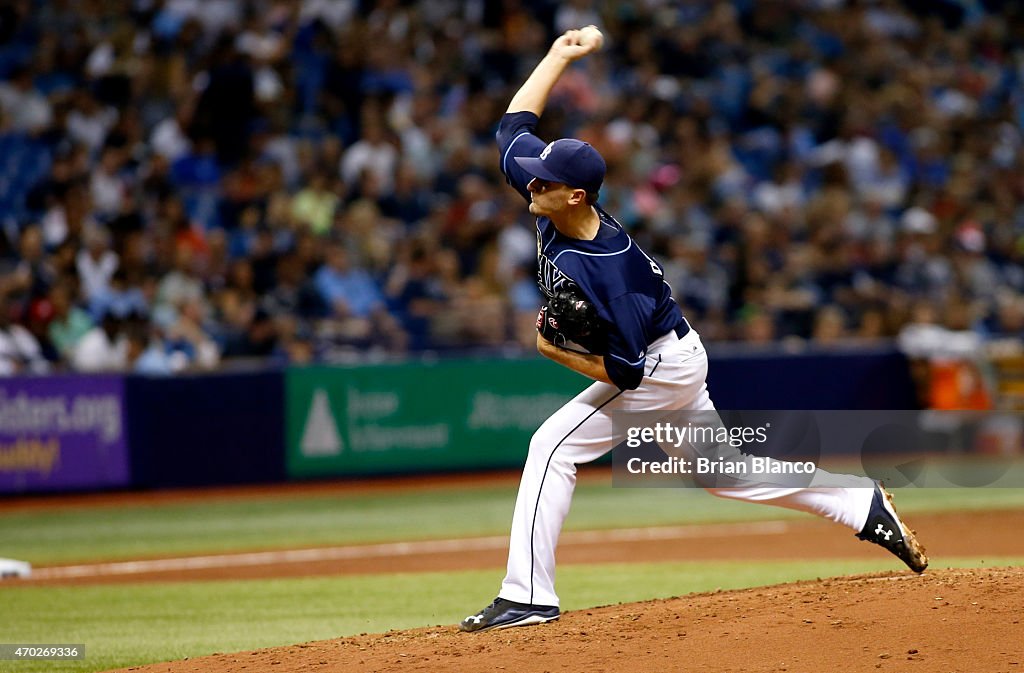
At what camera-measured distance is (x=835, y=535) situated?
441 inches

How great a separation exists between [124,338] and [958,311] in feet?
31.5

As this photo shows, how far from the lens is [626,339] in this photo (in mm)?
5461

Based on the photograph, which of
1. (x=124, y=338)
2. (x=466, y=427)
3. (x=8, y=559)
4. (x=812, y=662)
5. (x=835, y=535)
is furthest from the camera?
(x=466, y=427)

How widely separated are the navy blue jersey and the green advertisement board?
28.0 ft

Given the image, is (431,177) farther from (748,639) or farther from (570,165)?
(748,639)

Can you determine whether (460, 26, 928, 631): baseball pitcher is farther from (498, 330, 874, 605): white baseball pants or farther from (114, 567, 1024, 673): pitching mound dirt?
(114, 567, 1024, 673): pitching mound dirt

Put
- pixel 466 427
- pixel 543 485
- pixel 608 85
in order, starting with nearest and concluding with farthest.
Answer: pixel 543 485
pixel 466 427
pixel 608 85

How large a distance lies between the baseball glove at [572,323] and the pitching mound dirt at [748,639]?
1148 mm

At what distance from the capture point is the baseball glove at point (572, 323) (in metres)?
5.41

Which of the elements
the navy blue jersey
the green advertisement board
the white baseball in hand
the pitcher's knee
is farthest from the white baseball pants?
the green advertisement board

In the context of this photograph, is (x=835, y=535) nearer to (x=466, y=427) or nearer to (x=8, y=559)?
(x=466, y=427)

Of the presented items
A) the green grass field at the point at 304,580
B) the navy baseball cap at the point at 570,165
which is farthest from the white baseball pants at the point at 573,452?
the green grass field at the point at 304,580

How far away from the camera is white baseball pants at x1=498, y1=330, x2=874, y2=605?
18.2 feet

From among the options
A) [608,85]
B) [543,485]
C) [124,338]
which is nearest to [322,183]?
[124,338]
